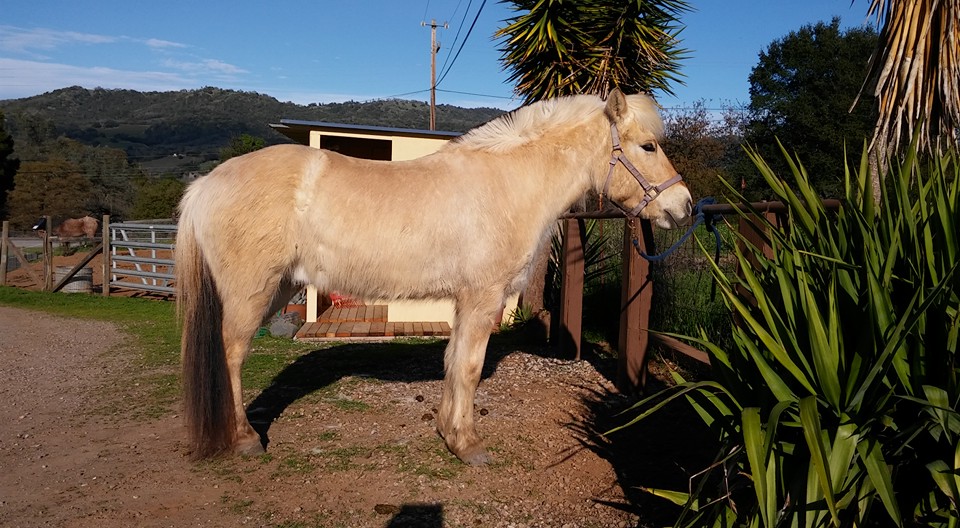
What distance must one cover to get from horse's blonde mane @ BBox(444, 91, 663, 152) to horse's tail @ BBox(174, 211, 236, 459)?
6.35 feet

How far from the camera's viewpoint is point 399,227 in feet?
14.0

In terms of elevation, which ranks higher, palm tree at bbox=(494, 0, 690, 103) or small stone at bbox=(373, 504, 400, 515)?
palm tree at bbox=(494, 0, 690, 103)

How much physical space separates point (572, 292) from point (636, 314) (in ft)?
5.26

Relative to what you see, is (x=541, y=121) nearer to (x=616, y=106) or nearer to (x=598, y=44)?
(x=616, y=106)

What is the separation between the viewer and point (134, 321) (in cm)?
1156

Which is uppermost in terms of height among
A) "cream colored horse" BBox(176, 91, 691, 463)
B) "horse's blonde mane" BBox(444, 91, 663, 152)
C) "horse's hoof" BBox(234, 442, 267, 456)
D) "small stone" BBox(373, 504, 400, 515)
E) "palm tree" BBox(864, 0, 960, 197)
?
"palm tree" BBox(864, 0, 960, 197)

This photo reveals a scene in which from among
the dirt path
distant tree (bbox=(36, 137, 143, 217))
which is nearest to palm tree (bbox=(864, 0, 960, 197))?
the dirt path

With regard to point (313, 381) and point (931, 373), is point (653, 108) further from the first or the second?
point (313, 381)

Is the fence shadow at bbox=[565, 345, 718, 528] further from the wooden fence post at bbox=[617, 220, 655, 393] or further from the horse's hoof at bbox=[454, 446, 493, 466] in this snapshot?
the horse's hoof at bbox=[454, 446, 493, 466]

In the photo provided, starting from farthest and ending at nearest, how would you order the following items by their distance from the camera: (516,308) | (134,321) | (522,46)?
(134,321) → (516,308) → (522,46)

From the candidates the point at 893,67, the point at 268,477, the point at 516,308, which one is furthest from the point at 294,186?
the point at 516,308

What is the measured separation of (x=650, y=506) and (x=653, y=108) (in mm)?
2736

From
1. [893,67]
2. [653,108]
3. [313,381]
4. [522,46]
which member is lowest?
[313,381]

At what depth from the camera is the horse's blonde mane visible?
15.3 feet
